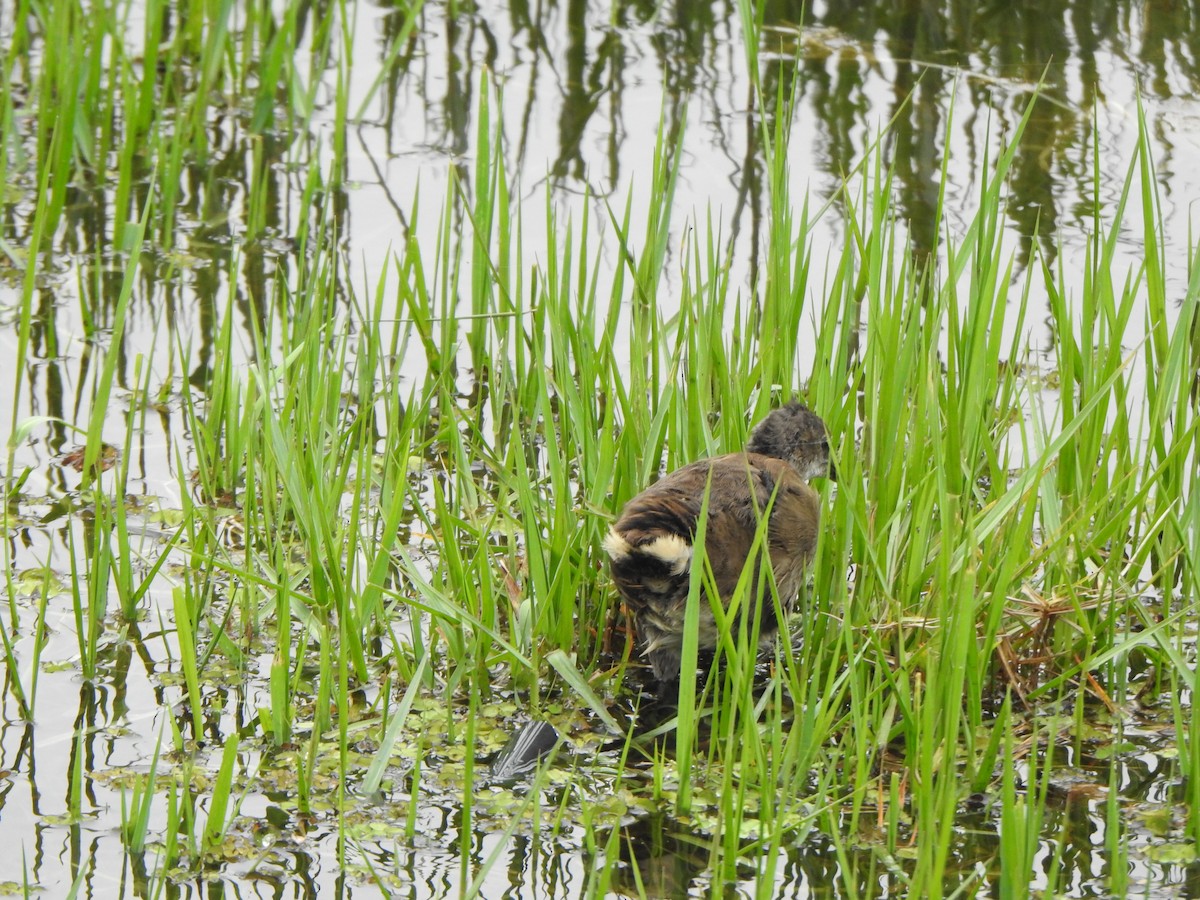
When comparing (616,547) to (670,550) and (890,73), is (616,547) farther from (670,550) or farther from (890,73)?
(890,73)

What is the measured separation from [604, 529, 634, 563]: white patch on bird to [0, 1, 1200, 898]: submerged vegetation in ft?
0.65

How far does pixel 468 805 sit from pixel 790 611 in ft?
4.99

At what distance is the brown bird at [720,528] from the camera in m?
3.65

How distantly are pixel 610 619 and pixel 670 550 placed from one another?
0.75m

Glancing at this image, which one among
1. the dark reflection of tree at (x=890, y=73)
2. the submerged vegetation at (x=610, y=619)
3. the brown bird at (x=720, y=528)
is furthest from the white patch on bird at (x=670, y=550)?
the dark reflection of tree at (x=890, y=73)

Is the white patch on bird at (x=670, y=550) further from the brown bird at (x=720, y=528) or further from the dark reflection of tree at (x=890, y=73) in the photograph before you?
the dark reflection of tree at (x=890, y=73)

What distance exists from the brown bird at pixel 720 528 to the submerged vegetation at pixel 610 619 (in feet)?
0.30

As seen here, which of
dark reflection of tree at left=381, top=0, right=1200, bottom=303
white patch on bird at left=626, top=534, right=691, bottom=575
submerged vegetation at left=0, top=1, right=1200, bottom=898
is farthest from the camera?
dark reflection of tree at left=381, top=0, right=1200, bottom=303

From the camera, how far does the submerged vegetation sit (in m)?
3.24

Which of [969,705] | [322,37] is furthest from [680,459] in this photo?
[322,37]

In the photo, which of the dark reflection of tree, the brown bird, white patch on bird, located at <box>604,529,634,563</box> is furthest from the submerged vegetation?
the dark reflection of tree

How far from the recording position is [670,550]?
3.57 metres

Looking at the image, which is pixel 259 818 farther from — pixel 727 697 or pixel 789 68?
pixel 789 68

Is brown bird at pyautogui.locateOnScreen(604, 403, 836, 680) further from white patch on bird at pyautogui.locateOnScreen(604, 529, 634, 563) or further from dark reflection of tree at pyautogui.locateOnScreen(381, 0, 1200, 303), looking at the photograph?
dark reflection of tree at pyautogui.locateOnScreen(381, 0, 1200, 303)
